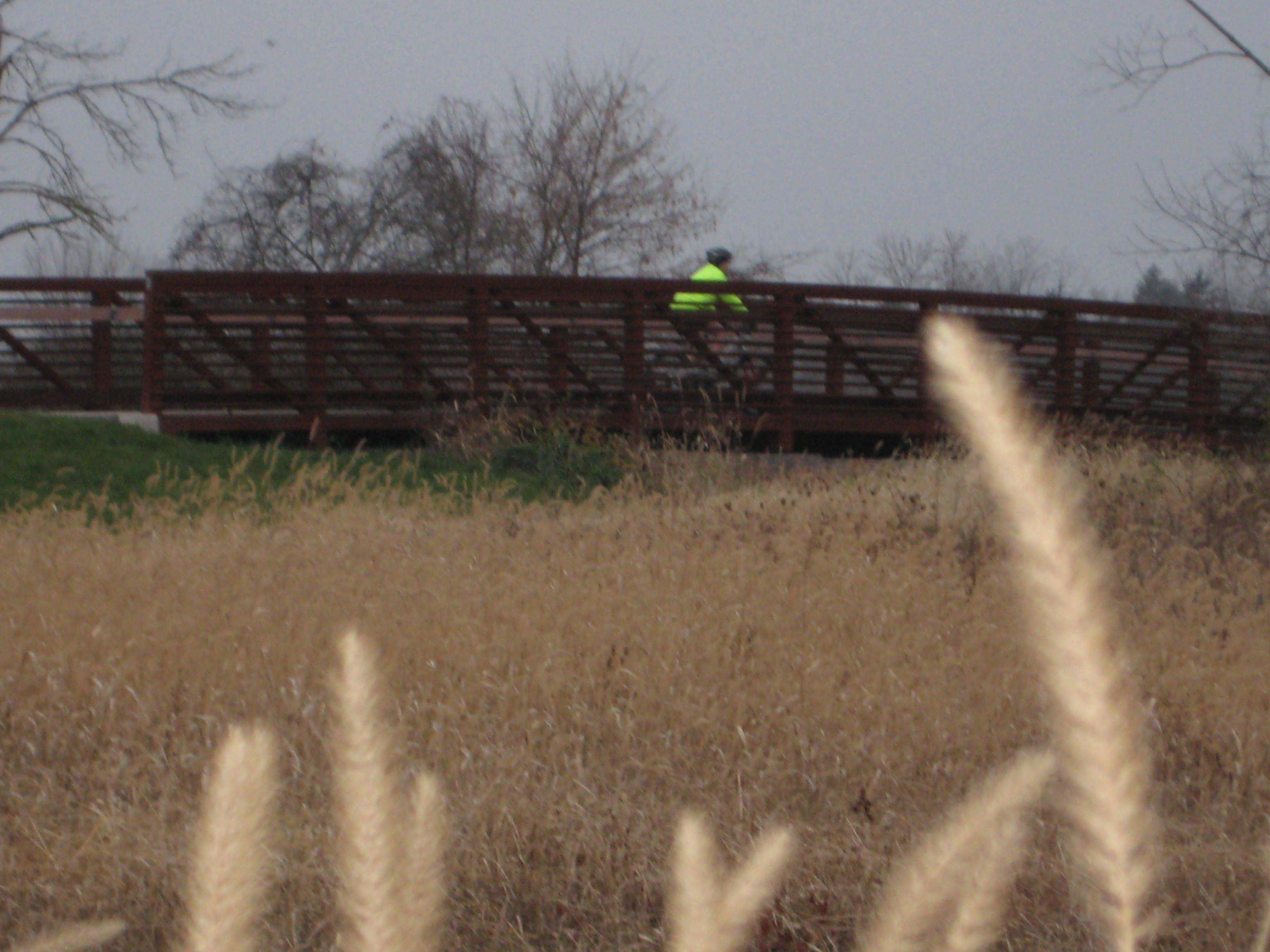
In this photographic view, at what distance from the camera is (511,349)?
1329cm

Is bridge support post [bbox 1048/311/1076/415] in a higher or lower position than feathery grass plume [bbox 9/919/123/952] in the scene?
higher

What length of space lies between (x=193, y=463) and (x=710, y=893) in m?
10.4

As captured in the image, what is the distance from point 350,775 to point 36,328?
15751 mm

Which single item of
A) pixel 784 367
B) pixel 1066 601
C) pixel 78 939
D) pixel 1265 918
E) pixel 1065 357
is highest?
pixel 1065 357

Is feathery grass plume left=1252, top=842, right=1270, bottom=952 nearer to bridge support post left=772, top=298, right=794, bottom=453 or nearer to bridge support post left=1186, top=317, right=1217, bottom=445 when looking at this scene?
bridge support post left=772, top=298, right=794, bottom=453

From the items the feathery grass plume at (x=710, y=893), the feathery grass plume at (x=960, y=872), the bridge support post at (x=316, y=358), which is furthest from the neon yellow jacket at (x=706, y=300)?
the feathery grass plume at (x=710, y=893)

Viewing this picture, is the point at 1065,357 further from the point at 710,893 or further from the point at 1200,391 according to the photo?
the point at 710,893

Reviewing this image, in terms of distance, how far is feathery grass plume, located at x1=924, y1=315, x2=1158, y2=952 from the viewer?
791 mm

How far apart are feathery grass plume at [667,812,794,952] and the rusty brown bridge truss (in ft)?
35.8

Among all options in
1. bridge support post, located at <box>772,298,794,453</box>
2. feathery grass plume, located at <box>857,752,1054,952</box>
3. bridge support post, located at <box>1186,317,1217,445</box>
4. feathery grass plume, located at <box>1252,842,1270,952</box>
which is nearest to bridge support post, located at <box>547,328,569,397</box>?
bridge support post, located at <box>772,298,794,453</box>

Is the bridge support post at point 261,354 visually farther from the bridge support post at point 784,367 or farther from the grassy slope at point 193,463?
the bridge support post at point 784,367

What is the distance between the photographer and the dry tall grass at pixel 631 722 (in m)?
1.08

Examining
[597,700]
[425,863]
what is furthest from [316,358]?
[425,863]

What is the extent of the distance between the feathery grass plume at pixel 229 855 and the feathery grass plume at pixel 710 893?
330mm
